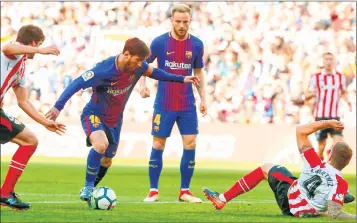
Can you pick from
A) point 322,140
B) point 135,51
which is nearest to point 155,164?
point 135,51

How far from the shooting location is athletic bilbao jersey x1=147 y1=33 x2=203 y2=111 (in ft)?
38.4

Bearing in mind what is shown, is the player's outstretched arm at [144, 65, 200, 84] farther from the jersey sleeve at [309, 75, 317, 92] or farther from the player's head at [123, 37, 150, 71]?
the jersey sleeve at [309, 75, 317, 92]

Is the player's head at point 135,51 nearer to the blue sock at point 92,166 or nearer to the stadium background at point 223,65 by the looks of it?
the blue sock at point 92,166

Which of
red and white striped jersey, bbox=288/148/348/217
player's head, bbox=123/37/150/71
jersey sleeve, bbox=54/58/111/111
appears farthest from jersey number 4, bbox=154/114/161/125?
red and white striped jersey, bbox=288/148/348/217

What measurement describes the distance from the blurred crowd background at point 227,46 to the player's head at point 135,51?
12841 millimetres

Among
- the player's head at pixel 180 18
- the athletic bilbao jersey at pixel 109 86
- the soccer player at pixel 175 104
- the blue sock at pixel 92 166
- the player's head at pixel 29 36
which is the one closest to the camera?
the player's head at pixel 29 36

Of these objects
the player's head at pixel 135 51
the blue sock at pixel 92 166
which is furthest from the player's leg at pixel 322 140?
the player's head at pixel 135 51

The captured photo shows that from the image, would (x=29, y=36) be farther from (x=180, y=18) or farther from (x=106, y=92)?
(x=180, y=18)

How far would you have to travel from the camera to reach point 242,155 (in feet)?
70.0

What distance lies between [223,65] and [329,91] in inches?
243

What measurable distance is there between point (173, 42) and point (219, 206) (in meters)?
2.89

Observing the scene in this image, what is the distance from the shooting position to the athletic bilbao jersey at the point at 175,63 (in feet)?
A: 38.4

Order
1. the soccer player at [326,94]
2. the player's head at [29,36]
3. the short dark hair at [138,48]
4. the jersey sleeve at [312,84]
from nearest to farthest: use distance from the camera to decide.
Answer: the player's head at [29,36] → the short dark hair at [138,48] → the soccer player at [326,94] → the jersey sleeve at [312,84]

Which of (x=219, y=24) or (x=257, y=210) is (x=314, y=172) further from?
(x=219, y=24)
